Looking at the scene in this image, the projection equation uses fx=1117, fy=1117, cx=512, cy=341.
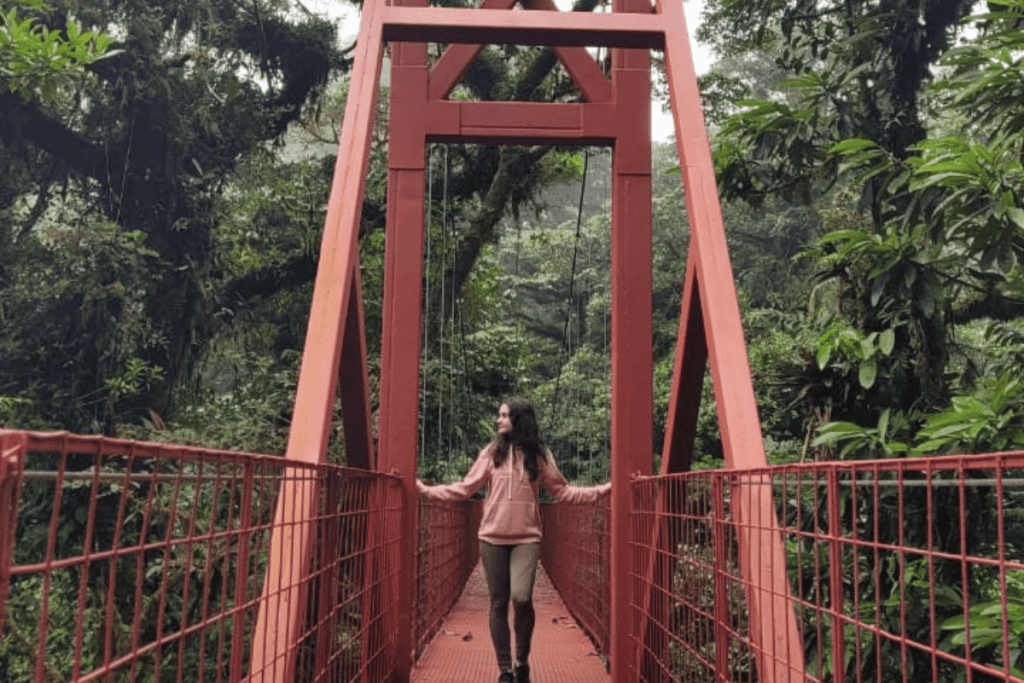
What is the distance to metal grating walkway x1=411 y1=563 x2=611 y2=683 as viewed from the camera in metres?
3.59

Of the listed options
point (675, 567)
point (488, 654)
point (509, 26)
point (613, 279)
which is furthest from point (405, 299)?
point (675, 567)

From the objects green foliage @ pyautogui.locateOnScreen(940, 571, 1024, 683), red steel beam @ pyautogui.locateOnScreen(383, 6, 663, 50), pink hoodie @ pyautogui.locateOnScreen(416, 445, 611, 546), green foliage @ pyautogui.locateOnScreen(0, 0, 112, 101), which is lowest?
green foliage @ pyautogui.locateOnScreen(940, 571, 1024, 683)

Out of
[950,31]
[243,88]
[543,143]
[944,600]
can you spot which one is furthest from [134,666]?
[243,88]

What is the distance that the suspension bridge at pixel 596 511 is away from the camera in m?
1.12

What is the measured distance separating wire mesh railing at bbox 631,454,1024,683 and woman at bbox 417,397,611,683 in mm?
306

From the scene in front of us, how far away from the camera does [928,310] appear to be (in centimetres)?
316

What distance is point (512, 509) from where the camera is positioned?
3141 millimetres

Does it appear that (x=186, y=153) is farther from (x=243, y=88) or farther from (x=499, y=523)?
(x=499, y=523)

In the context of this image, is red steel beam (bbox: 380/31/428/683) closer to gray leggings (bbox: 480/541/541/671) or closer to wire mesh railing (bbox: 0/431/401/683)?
wire mesh railing (bbox: 0/431/401/683)

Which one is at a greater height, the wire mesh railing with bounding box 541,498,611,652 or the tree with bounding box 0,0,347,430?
the tree with bounding box 0,0,347,430

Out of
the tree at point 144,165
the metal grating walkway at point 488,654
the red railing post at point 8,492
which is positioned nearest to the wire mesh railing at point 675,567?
the red railing post at point 8,492

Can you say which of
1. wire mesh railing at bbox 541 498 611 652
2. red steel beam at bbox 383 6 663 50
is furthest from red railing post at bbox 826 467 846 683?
wire mesh railing at bbox 541 498 611 652

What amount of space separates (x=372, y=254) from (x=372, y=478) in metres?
6.13

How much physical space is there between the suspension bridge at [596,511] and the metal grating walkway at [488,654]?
27 mm
